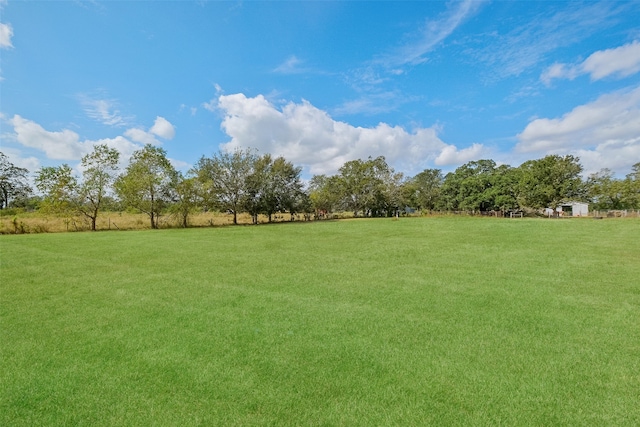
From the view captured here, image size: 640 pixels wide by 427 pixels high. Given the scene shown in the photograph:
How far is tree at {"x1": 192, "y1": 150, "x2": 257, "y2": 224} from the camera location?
28.8 m

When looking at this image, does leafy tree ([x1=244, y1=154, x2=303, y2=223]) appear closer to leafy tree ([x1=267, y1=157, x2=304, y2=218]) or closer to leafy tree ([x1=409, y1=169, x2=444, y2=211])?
leafy tree ([x1=267, y1=157, x2=304, y2=218])

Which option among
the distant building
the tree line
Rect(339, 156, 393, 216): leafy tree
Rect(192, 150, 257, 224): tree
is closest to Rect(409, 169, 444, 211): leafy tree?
the tree line

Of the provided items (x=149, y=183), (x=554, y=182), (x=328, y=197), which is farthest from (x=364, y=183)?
(x=149, y=183)

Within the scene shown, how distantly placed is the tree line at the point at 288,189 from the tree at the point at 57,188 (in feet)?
0.19

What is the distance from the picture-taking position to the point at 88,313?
4.58m

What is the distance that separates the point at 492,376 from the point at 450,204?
50.7 metres

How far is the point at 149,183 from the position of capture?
24797 mm

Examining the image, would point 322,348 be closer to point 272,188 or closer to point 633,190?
point 272,188

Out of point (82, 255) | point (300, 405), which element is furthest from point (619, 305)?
point (82, 255)

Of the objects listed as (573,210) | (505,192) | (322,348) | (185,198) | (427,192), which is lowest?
(322,348)

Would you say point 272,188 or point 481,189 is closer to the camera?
point 272,188

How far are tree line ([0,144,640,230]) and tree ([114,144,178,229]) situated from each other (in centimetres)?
8

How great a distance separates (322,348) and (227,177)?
2829 centimetres

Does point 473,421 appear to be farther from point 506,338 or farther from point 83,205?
point 83,205
